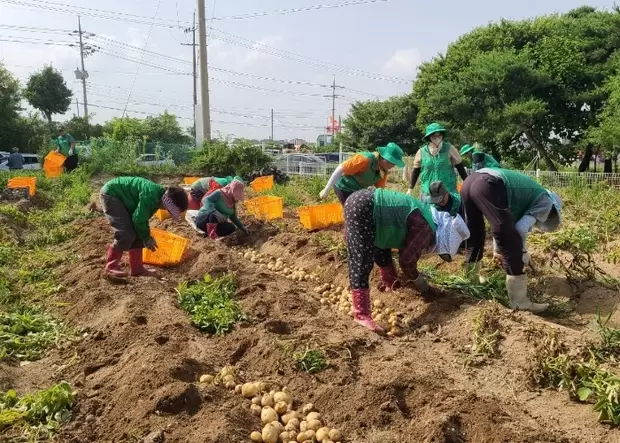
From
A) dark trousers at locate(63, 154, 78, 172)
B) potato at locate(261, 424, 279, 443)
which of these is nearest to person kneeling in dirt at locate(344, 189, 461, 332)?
potato at locate(261, 424, 279, 443)

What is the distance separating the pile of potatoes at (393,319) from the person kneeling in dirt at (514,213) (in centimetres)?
89

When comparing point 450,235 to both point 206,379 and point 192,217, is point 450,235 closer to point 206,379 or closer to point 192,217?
point 206,379

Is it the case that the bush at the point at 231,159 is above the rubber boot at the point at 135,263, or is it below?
above

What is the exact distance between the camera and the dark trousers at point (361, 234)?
14.0 feet

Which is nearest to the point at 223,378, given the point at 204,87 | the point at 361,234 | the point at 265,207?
the point at 361,234

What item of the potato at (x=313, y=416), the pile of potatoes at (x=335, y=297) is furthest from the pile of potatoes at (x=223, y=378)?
the pile of potatoes at (x=335, y=297)

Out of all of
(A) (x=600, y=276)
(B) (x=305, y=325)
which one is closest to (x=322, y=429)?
(B) (x=305, y=325)

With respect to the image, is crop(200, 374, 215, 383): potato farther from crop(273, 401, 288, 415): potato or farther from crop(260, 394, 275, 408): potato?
crop(273, 401, 288, 415): potato

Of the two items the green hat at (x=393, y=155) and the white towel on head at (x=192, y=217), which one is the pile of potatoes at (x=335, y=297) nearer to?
the green hat at (x=393, y=155)

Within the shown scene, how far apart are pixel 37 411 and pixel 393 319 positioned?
8.58 feet

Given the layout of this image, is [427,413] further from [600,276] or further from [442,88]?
[442,88]

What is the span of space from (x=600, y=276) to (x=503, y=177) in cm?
166

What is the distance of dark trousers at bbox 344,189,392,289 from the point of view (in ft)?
14.0

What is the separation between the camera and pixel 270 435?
2781 millimetres
